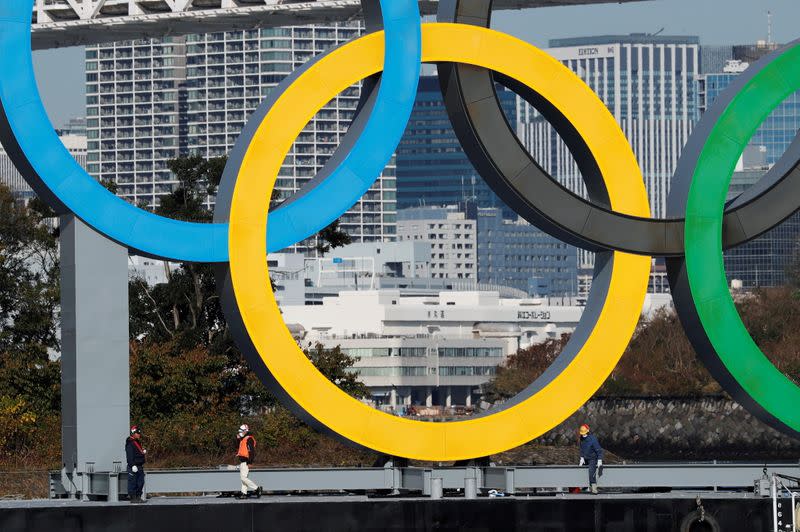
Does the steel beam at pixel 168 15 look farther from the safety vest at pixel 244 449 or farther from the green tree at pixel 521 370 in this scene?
the green tree at pixel 521 370

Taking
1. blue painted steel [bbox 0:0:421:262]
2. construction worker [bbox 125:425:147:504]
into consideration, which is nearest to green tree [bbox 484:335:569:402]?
blue painted steel [bbox 0:0:421:262]

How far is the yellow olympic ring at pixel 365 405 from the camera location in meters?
38.2

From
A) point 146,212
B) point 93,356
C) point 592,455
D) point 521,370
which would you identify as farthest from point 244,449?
point 521,370

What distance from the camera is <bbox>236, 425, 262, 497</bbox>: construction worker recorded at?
→ 3797 cm

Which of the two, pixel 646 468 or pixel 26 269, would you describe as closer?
pixel 646 468

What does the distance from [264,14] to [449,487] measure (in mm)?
60748

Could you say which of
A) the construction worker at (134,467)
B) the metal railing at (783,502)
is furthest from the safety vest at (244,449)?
the metal railing at (783,502)

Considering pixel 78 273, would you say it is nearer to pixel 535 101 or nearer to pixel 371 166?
pixel 371 166

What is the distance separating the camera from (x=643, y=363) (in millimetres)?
155000

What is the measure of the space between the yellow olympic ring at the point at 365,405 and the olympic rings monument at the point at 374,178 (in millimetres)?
37

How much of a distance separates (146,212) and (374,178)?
170 inches

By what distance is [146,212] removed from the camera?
38.3 meters

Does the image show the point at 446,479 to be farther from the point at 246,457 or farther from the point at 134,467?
the point at 134,467

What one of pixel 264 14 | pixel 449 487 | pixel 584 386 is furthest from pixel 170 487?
pixel 264 14
